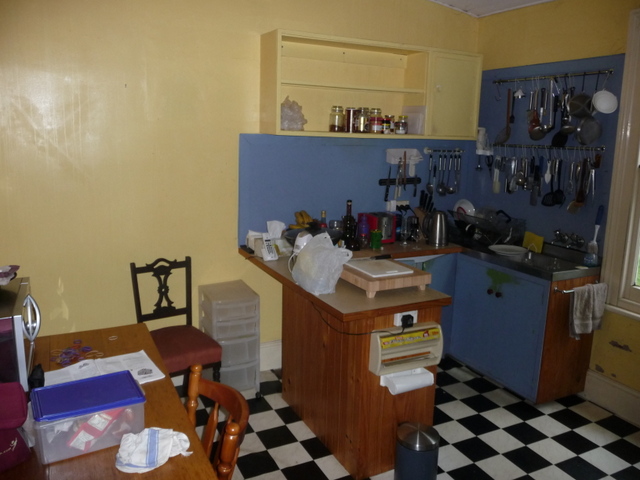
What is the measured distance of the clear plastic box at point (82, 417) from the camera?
1.51 m

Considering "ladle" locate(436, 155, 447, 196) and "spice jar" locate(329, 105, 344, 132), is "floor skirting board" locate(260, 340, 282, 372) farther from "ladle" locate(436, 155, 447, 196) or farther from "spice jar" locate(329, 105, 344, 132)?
"ladle" locate(436, 155, 447, 196)

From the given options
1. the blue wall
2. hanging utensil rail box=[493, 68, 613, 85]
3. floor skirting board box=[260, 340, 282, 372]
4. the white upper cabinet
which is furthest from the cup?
hanging utensil rail box=[493, 68, 613, 85]

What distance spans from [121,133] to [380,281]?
1755mm

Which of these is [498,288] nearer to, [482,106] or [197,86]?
[482,106]

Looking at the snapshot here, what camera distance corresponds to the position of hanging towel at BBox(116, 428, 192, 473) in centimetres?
150

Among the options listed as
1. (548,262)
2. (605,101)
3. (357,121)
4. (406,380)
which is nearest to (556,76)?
(605,101)

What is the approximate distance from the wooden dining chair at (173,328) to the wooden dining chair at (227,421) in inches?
44.2

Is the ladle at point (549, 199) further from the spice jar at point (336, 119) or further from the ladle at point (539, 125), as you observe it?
the spice jar at point (336, 119)

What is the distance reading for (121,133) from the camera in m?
3.16

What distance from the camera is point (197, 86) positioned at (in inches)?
130

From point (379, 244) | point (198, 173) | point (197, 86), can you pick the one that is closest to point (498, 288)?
point (379, 244)

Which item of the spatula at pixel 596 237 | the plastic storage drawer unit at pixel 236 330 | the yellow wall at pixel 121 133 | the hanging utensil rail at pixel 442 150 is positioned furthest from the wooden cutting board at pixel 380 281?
the hanging utensil rail at pixel 442 150

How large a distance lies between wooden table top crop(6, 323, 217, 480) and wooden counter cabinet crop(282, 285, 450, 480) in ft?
2.88

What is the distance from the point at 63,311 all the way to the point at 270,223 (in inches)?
53.7
